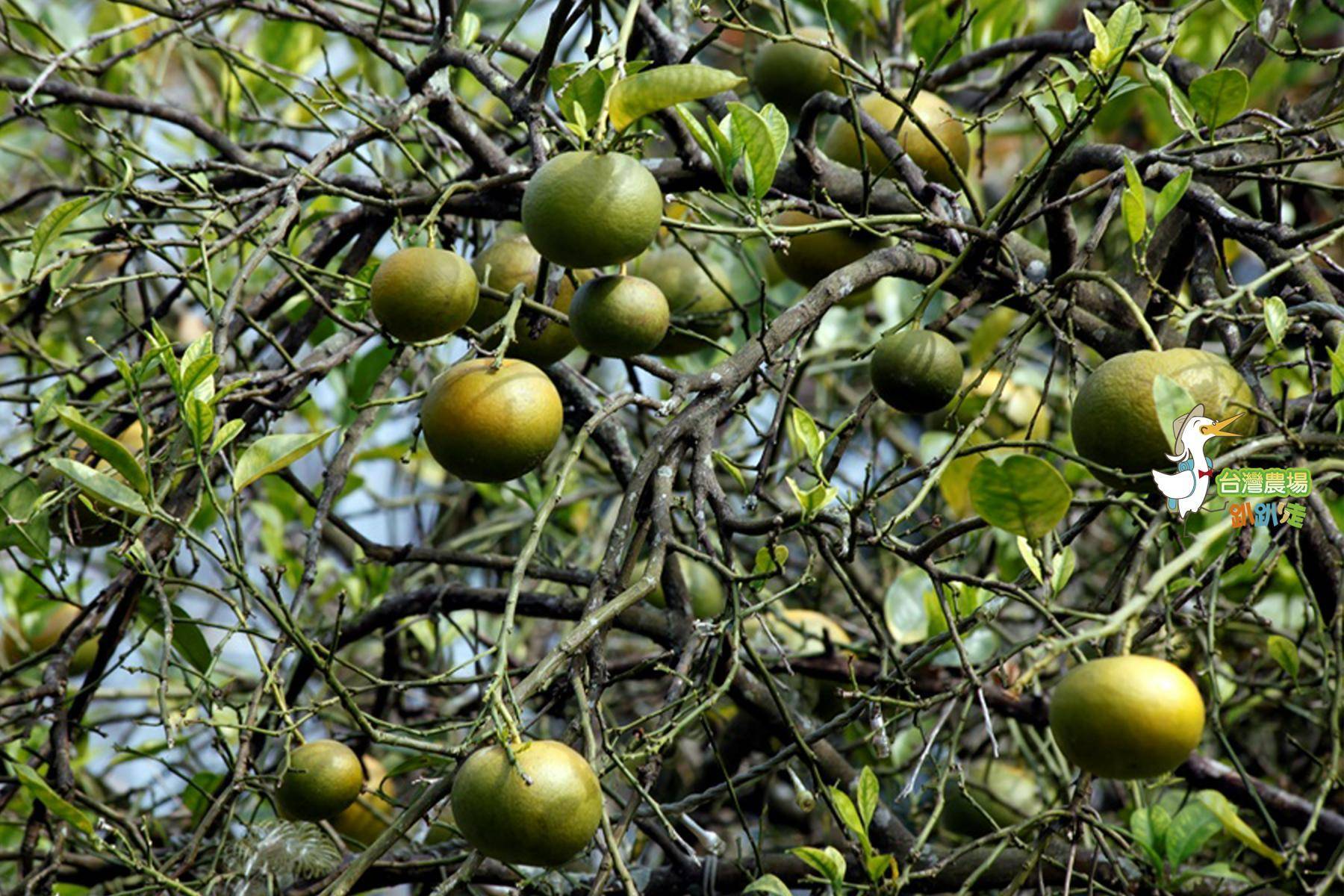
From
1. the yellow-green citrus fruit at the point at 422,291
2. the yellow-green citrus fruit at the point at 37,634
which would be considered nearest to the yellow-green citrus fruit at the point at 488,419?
the yellow-green citrus fruit at the point at 422,291

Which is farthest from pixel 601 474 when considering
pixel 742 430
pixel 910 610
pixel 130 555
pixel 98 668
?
pixel 130 555

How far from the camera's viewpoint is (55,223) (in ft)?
4.73

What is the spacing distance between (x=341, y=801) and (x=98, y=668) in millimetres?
394

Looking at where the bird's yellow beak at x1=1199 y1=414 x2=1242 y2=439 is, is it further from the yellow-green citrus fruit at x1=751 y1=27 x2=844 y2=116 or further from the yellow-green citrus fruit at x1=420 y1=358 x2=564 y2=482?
the yellow-green citrus fruit at x1=751 y1=27 x2=844 y2=116

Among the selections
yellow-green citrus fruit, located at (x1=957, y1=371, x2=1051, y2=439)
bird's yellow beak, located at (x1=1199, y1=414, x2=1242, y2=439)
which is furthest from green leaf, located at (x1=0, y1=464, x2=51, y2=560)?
yellow-green citrus fruit, located at (x1=957, y1=371, x2=1051, y2=439)

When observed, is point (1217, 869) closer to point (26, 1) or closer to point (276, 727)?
point (276, 727)

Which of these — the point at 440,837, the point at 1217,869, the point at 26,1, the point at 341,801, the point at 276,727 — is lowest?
the point at 1217,869

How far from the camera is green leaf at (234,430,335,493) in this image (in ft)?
3.94

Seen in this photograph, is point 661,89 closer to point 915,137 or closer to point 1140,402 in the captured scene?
point 1140,402

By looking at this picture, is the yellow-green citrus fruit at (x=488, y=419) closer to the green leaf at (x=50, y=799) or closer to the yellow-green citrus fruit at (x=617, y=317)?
the yellow-green citrus fruit at (x=617, y=317)

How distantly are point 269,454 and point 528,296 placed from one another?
29 cm

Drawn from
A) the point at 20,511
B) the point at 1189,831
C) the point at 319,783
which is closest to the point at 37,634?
the point at 20,511

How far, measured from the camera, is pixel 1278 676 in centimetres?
220

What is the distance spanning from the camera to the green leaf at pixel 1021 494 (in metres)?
0.98
